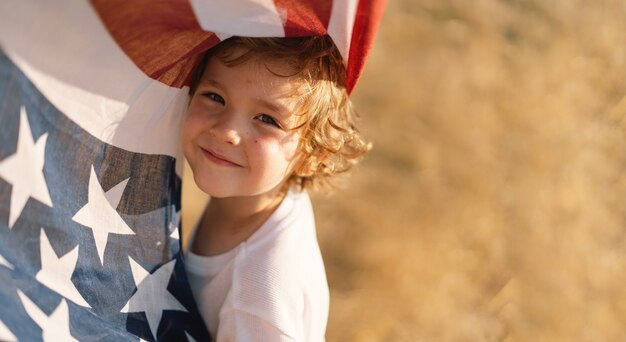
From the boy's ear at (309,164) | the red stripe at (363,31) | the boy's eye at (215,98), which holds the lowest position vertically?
the boy's ear at (309,164)

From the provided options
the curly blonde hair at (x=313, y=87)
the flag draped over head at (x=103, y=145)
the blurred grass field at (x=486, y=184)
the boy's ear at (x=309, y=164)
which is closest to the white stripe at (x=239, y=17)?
the flag draped over head at (x=103, y=145)

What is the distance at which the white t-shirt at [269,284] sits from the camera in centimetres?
163

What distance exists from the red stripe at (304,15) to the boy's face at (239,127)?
14cm

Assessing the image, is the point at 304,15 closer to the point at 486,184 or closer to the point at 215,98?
the point at 215,98

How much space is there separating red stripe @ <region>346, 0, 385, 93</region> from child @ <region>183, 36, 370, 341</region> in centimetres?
5

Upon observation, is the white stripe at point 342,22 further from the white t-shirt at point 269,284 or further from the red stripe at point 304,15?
the white t-shirt at point 269,284

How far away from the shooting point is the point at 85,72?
1233 mm

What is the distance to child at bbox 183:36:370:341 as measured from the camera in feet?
5.16

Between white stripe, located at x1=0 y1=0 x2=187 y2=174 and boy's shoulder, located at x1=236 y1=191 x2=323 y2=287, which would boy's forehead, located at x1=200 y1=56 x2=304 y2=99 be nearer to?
white stripe, located at x1=0 y1=0 x2=187 y2=174

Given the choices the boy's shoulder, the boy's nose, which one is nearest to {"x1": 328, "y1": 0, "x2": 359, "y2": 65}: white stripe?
the boy's nose

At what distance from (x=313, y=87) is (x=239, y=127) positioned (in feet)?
0.59


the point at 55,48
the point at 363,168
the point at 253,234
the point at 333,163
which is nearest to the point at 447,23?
the point at 363,168

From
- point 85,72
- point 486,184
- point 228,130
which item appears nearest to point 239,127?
point 228,130

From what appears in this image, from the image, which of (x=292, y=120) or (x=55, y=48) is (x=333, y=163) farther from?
(x=55, y=48)
